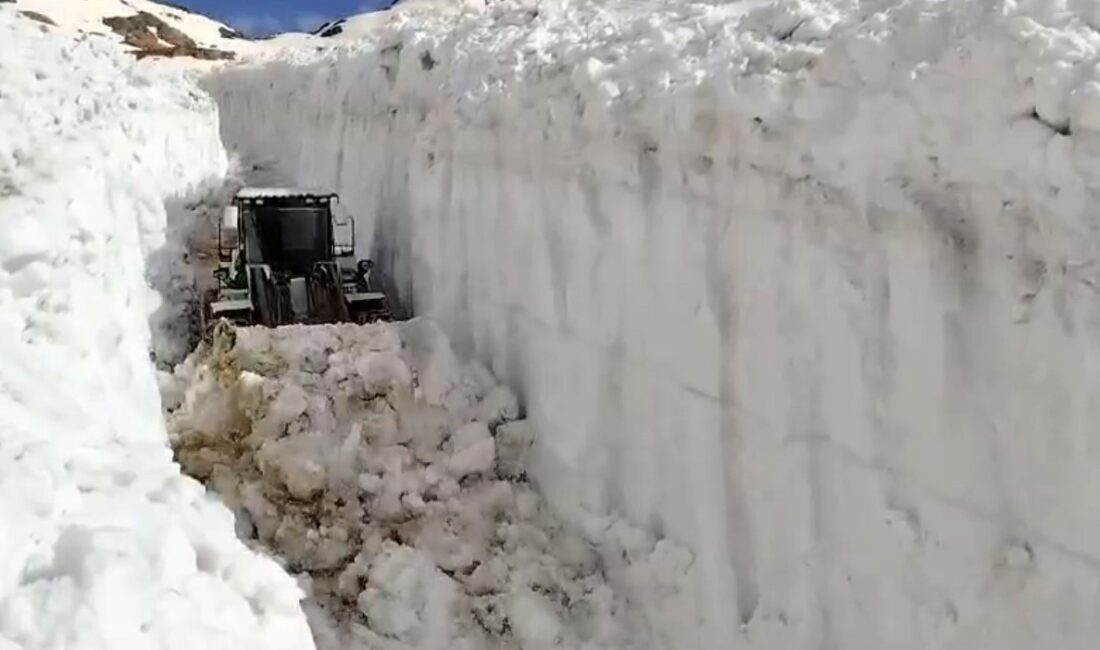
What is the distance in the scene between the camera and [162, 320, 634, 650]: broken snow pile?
6.47 meters

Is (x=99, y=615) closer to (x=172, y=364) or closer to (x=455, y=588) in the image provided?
(x=455, y=588)

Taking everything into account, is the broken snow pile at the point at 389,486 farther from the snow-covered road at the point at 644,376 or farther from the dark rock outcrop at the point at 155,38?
the dark rock outcrop at the point at 155,38

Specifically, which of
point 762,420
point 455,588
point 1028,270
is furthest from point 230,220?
point 1028,270

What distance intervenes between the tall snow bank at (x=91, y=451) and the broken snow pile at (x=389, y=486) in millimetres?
695

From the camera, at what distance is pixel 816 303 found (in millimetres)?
5609

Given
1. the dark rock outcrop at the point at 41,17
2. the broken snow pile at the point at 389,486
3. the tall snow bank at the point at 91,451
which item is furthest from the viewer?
the dark rock outcrop at the point at 41,17

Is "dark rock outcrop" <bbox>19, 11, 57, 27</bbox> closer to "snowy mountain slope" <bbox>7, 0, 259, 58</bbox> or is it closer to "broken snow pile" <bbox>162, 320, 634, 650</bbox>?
"snowy mountain slope" <bbox>7, 0, 259, 58</bbox>

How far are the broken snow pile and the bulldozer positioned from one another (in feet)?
5.34

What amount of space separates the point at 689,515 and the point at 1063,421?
7.99ft

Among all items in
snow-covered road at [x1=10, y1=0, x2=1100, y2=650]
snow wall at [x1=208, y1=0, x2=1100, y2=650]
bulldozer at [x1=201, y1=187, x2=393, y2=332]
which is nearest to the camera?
snow-covered road at [x1=10, y1=0, x2=1100, y2=650]

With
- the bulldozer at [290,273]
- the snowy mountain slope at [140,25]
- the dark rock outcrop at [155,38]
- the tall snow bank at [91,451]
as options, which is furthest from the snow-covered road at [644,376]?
the snowy mountain slope at [140,25]

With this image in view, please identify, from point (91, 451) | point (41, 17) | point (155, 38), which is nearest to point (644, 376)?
point (91, 451)

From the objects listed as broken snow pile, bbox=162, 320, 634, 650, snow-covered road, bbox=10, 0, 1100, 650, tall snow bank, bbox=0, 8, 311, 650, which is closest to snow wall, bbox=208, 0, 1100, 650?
snow-covered road, bbox=10, 0, 1100, 650

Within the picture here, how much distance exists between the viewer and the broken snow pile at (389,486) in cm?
647
